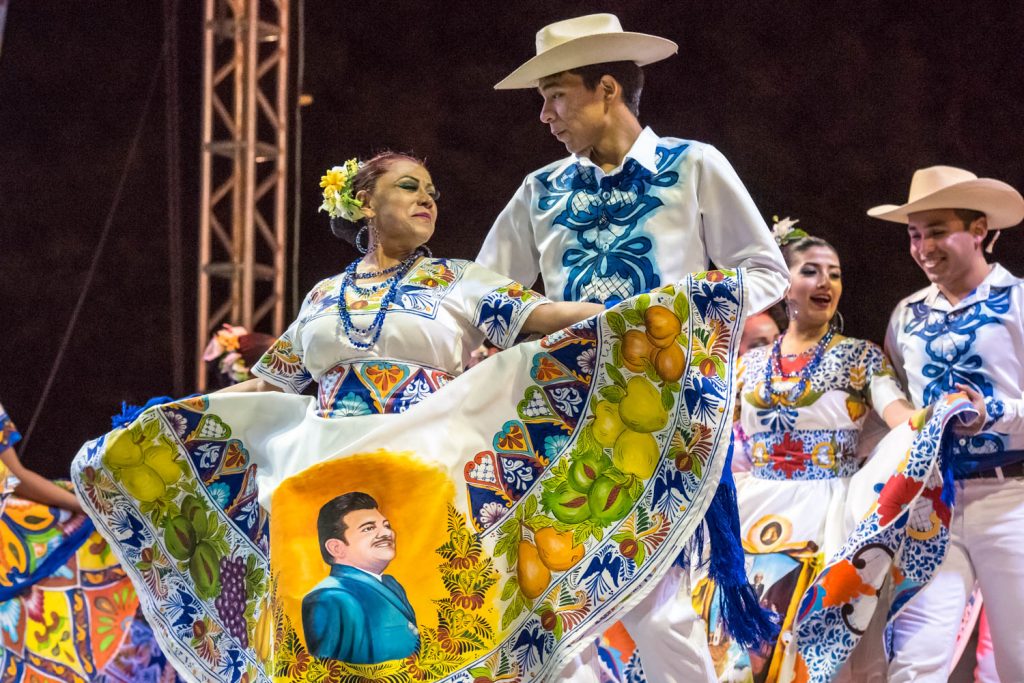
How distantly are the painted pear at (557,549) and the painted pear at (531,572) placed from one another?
16 mm

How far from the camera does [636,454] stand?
10.5 ft

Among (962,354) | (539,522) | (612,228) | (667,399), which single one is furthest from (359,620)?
(962,354)

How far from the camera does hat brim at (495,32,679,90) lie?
3.56 m

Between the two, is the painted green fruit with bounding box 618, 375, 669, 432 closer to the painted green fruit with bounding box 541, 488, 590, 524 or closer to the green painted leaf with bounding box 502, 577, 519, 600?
the painted green fruit with bounding box 541, 488, 590, 524

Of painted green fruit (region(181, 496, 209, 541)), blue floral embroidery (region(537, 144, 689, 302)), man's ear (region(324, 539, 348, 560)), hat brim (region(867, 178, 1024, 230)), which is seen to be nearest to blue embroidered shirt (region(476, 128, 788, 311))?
blue floral embroidery (region(537, 144, 689, 302))

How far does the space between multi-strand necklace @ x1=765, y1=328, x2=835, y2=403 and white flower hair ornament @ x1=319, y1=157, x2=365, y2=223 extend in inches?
66.2

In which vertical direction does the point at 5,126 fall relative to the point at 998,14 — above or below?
below

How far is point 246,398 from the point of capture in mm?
3617

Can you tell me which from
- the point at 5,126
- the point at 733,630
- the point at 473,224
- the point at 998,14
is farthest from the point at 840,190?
the point at 5,126

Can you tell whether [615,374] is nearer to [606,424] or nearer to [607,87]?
[606,424]

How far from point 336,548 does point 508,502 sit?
17.5 inches

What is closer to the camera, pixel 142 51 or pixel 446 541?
pixel 446 541

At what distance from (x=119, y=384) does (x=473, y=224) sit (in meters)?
2.17

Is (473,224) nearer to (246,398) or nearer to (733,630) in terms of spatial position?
(246,398)
